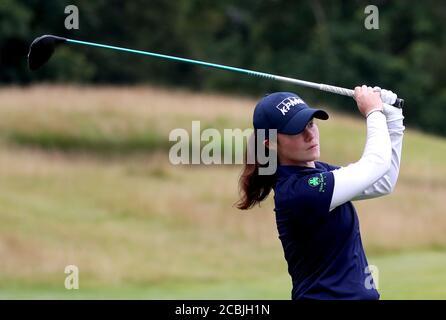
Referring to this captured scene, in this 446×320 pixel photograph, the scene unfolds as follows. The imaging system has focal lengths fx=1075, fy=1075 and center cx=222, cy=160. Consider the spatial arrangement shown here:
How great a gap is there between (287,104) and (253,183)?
0.41 meters

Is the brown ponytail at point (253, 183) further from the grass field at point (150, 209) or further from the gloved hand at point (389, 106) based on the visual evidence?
the grass field at point (150, 209)

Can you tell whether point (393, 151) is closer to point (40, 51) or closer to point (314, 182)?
point (314, 182)

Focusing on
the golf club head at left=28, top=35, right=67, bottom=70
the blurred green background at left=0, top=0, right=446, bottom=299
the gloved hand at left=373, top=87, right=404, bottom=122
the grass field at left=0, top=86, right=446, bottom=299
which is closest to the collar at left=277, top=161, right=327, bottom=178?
the gloved hand at left=373, top=87, right=404, bottom=122

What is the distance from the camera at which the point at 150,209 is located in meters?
24.3

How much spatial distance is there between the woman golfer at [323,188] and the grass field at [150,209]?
7726mm

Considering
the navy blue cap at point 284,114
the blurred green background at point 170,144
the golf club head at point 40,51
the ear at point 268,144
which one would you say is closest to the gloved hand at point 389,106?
the navy blue cap at point 284,114

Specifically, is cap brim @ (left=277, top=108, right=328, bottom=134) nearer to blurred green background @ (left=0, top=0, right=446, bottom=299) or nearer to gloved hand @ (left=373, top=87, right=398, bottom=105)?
gloved hand @ (left=373, top=87, right=398, bottom=105)

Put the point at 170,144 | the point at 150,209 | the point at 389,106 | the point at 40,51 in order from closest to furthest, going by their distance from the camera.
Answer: the point at 389,106
the point at 40,51
the point at 150,209
the point at 170,144

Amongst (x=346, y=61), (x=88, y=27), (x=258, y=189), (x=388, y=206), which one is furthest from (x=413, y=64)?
(x=258, y=189)

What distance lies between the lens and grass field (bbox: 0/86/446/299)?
57.8ft

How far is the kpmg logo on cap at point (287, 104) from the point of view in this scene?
4350 millimetres

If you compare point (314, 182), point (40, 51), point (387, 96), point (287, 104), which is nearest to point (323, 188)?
point (314, 182)
